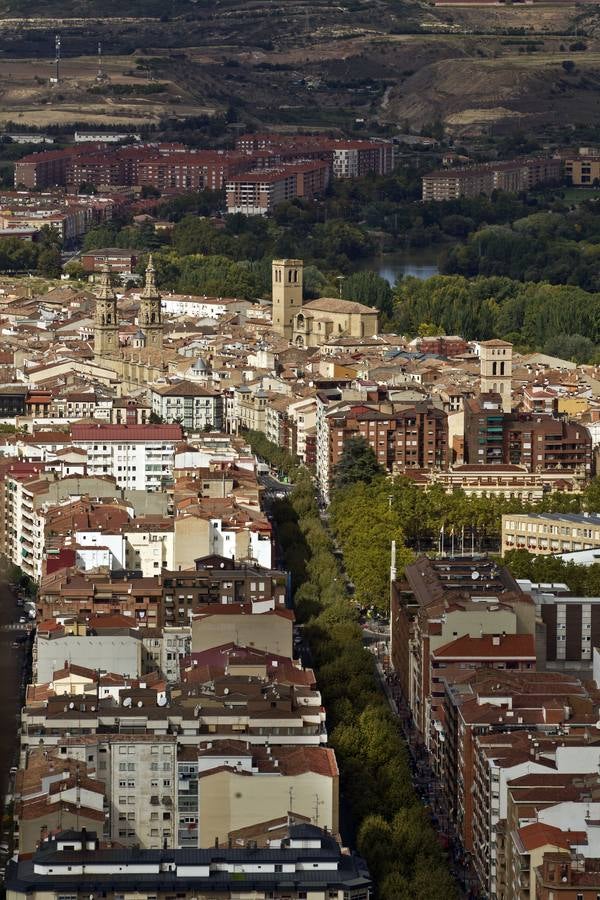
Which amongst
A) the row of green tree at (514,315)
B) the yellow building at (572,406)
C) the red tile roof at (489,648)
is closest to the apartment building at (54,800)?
the red tile roof at (489,648)

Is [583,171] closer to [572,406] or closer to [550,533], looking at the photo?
[572,406]

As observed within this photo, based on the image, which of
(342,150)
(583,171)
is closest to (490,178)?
(583,171)

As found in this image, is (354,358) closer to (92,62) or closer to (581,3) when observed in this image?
(92,62)

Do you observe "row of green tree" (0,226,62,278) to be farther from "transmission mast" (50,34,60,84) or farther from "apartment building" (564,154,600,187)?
"transmission mast" (50,34,60,84)

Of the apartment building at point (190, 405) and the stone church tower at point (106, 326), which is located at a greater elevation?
the apartment building at point (190, 405)

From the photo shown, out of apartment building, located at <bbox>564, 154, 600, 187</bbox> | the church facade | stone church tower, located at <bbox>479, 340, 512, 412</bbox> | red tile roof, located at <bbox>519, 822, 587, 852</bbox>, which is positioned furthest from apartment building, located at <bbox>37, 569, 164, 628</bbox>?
apartment building, located at <bbox>564, 154, 600, 187</bbox>

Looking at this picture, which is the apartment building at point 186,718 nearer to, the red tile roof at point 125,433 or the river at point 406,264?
the red tile roof at point 125,433
